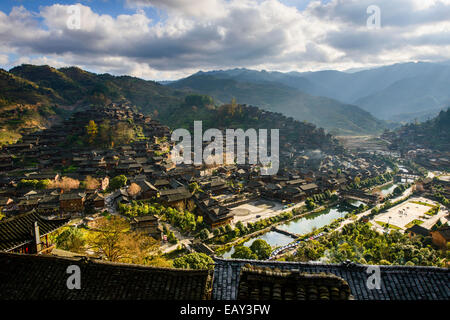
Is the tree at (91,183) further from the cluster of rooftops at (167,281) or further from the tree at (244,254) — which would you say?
the cluster of rooftops at (167,281)

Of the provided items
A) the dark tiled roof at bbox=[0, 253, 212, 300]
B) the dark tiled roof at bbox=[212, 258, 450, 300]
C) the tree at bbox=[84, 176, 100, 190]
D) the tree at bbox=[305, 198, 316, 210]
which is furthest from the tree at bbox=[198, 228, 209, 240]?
the dark tiled roof at bbox=[212, 258, 450, 300]

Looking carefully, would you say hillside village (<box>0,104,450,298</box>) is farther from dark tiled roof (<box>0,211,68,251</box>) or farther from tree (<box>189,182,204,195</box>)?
tree (<box>189,182,204,195</box>)

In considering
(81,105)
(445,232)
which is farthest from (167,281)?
(81,105)

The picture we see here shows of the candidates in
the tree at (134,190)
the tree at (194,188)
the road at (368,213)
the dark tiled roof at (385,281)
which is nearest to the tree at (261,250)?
the road at (368,213)

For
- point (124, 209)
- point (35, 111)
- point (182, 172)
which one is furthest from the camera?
point (35, 111)
